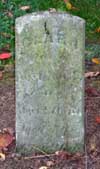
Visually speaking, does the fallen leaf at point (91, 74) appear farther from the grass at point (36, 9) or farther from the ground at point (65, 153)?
the grass at point (36, 9)

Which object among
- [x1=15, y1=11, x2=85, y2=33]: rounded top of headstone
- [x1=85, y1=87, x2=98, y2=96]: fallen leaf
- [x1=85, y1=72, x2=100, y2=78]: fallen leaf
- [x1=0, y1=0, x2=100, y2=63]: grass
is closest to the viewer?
[x1=15, y1=11, x2=85, y2=33]: rounded top of headstone

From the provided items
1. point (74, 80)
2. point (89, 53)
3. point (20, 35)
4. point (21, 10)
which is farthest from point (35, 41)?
point (21, 10)

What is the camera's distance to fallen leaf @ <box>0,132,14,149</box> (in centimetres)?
461

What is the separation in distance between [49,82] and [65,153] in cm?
57

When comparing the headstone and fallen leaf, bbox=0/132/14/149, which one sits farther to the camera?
fallen leaf, bbox=0/132/14/149

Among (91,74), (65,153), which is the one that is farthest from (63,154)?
(91,74)

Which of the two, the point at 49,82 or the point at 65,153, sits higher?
the point at 49,82

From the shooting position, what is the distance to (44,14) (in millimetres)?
4129

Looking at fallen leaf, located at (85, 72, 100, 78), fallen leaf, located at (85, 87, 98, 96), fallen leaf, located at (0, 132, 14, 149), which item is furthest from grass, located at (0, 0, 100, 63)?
fallen leaf, located at (0, 132, 14, 149)

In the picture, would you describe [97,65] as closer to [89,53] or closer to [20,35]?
[89,53]

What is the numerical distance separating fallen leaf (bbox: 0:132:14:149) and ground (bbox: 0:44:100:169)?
0.13 ft

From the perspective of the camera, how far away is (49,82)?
4.27 m

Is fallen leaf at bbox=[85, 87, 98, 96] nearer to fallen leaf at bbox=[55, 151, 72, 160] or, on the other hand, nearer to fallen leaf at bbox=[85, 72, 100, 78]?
fallen leaf at bbox=[85, 72, 100, 78]

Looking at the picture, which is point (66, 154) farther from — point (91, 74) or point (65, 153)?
point (91, 74)
